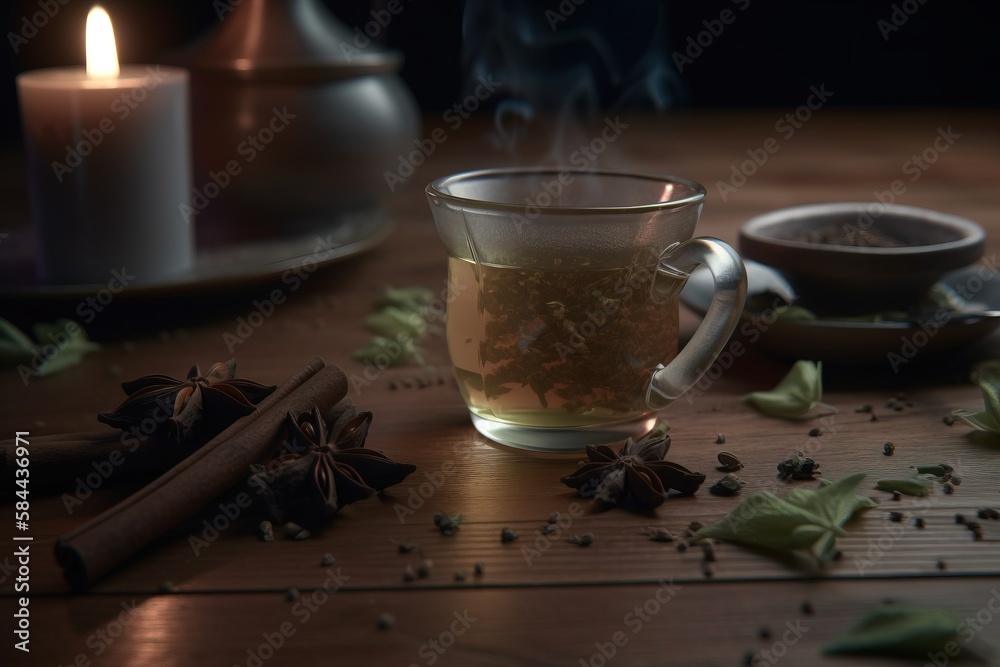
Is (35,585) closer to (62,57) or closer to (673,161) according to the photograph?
(673,161)

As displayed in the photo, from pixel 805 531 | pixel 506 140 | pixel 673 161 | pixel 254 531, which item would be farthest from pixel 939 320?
pixel 506 140

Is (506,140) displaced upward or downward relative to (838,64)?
downward

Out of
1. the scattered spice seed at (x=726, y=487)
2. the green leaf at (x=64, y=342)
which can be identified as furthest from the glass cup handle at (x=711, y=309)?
the green leaf at (x=64, y=342)

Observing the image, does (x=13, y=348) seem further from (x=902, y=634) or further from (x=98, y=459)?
(x=902, y=634)

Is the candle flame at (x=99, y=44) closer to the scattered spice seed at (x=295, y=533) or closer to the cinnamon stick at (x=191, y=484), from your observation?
the cinnamon stick at (x=191, y=484)

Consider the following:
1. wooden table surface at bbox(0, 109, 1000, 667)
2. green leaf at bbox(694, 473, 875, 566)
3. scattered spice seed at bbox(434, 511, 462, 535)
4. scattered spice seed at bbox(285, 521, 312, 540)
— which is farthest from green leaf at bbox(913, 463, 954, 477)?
scattered spice seed at bbox(285, 521, 312, 540)
